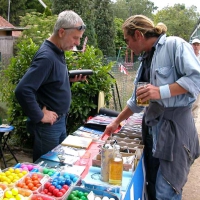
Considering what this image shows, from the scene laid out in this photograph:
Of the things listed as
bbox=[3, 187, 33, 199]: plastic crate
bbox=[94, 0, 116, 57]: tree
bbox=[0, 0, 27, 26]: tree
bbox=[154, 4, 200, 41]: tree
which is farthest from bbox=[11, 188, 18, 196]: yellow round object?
bbox=[154, 4, 200, 41]: tree

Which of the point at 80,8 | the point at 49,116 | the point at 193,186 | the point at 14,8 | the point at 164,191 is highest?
the point at 14,8

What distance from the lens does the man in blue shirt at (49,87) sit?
7.67ft

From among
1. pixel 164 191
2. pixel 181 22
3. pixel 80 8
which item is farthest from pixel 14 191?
pixel 181 22

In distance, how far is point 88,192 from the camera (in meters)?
1.82

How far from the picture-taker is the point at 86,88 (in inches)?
180

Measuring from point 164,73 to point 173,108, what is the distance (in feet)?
0.96

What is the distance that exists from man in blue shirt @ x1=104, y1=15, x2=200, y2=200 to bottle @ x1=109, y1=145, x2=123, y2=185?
446 mm

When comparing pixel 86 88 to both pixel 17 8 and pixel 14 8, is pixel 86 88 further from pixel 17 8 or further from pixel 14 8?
pixel 17 8

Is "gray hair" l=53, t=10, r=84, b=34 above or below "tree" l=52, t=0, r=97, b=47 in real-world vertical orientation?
below

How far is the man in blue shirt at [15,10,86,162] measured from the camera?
2338 millimetres

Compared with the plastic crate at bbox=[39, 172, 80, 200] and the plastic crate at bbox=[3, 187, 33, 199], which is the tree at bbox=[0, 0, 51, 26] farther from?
the plastic crate at bbox=[3, 187, 33, 199]

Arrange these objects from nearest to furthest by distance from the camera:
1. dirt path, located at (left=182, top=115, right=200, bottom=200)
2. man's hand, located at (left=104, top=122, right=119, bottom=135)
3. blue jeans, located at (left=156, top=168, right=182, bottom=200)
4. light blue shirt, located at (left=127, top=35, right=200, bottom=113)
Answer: light blue shirt, located at (left=127, top=35, right=200, bottom=113) < blue jeans, located at (left=156, top=168, right=182, bottom=200) < man's hand, located at (left=104, top=122, right=119, bottom=135) < dirt path, located at (left=182, top=115, right=200, bottom=200)

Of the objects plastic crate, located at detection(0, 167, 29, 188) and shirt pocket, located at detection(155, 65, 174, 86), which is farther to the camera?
shirt pocket, located at detection(155, 65, 174, 86)

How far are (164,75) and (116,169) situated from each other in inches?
30.2
